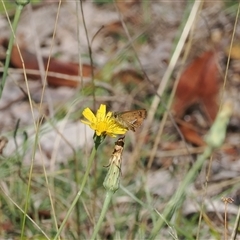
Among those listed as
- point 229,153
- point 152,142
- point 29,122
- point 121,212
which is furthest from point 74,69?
point 121,212

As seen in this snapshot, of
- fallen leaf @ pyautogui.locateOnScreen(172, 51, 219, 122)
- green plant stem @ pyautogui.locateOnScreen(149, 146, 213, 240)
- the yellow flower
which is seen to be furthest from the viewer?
fallen leaf @ pyautogui.locateOnScreen(172, 51, 219, 122)

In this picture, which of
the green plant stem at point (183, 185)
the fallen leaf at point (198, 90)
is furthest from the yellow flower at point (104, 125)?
the fallen leaf at point (198, 90)

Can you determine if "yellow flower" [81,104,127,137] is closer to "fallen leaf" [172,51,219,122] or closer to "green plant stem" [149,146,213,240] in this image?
"green plant stem" [149,146,213,240]

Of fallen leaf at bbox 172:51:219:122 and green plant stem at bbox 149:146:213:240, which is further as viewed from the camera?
fallen leaf at bbox 172:51:219:122

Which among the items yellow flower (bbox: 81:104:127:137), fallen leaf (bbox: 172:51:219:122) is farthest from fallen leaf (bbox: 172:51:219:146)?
yellow flower (bbox: 81:104:127:137)

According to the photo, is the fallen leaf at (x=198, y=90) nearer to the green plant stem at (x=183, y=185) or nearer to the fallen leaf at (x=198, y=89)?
the fallen leaf at (x=198, y=89)

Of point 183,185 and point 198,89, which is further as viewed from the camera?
point 198,89

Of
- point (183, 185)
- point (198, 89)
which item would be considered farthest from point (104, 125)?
point (198, 89)

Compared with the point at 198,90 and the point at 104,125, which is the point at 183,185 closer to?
the point at 104,125

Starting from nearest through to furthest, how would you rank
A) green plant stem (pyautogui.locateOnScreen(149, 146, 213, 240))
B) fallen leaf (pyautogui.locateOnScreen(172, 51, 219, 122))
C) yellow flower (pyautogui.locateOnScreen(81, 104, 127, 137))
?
green plant stem (pyautogui.locateOnScreen(149, 146, 213, 240)) → yellow flower (pyautogui.locateOnScreen(81, 104, 127, 137)) → fallen leaf (pyautogui.locateOnScreen(172, 51, 219, 122))

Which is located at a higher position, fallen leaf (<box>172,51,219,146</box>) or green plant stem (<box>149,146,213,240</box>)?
green plant stem (<box>149,146,213,240</box>)

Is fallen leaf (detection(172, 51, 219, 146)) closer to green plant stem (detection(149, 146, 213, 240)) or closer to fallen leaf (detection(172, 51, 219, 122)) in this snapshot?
fallen leaf (detection(172, 51, 219, 122))
